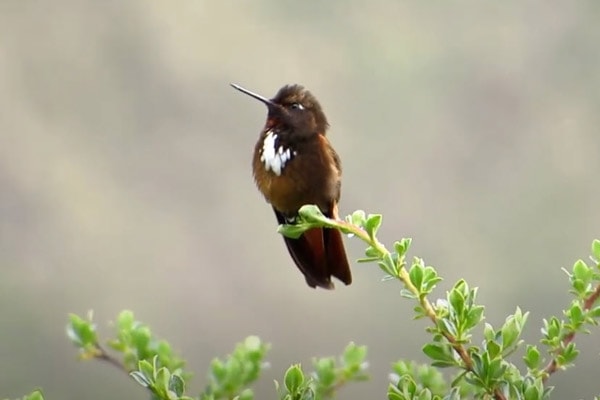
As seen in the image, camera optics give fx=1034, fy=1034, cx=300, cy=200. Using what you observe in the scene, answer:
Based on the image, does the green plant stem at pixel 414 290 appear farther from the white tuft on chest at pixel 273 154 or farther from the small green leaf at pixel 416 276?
the white tuft on chest at pixel 273 154

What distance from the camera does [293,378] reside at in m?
0.93

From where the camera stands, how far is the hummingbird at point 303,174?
4.63ft

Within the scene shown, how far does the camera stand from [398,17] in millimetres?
8250

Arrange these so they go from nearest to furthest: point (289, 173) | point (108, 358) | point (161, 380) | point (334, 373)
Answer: point (161, 380) → point (108, 358) → point (334, 373) → point (289, 173)

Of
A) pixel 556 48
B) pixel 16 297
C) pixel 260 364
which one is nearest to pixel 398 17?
pixel 556 48

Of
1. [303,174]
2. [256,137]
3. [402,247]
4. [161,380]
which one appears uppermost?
[256,137]

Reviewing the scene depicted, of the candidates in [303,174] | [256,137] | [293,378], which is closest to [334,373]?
[293,378]

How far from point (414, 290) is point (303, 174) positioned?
0.58m

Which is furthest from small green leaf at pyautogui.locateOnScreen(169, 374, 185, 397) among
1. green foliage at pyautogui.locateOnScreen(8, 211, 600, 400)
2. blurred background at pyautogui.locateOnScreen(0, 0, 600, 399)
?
blurred background at pyautogui.locateOnScreen(0, 0, 600, 399)

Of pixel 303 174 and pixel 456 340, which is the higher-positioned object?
pixel 303 174

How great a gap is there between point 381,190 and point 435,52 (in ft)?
5.27

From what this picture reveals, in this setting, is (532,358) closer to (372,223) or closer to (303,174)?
(372,223)

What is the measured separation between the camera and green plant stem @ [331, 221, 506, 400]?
0.91 metres

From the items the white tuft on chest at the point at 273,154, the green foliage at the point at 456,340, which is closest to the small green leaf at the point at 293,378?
the green foliage at the point at 456,340
